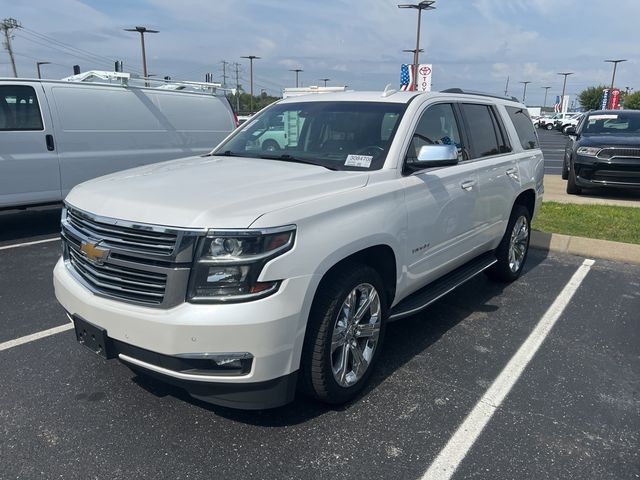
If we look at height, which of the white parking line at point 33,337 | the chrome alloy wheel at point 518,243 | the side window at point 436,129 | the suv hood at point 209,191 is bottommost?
the white parking line at point 33,337

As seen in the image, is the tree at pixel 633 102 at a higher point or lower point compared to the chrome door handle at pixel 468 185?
higher

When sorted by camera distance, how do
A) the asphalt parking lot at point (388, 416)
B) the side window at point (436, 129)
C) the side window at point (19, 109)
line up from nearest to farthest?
the asphalt parking lot at point (388, 416) < the side window at point (436, 129) < the side window at point (19, 109)

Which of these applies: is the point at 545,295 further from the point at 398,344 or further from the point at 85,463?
the point at 85,463

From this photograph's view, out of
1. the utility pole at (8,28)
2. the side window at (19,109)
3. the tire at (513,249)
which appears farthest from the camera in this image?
the utility pole at (8,28)

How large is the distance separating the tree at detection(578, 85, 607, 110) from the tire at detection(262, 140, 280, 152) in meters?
87.6

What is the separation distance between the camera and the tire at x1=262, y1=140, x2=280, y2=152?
4121 millimetres

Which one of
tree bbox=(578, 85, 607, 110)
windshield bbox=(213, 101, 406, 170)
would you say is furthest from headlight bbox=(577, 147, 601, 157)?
tree bbox=(578, 85, 607, 110)

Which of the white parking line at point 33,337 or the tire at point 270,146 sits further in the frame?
the tire at point 270,146

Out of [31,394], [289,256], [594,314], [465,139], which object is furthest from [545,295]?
[31,394]

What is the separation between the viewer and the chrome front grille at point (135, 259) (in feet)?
8.27

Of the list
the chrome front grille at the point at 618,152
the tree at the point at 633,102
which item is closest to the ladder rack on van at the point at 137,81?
the chrome front grille at the point at 618,152

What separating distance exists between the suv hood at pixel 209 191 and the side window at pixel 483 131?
171 centimetres

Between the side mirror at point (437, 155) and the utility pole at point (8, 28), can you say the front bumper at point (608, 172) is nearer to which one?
the side mirror at point (437, 155)

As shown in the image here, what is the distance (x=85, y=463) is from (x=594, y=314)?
425 cm
